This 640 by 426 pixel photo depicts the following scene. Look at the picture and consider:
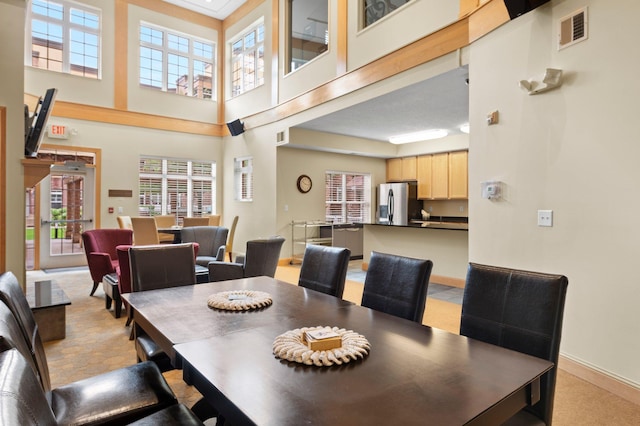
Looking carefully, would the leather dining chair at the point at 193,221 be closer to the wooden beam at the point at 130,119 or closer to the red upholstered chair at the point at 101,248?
the red upholstered chair at the point at 101,248

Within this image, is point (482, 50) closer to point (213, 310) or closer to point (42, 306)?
point (213, 310)

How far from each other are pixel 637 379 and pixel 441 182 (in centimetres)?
589

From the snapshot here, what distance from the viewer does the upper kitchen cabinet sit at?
8.58 metres

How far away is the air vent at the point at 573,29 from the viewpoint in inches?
104

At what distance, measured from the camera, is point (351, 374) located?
1173mm

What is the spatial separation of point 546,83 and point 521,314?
206 centimetres

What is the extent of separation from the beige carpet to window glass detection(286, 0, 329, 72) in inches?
169

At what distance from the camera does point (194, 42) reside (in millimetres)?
8867

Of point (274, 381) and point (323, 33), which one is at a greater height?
point (323, 33)

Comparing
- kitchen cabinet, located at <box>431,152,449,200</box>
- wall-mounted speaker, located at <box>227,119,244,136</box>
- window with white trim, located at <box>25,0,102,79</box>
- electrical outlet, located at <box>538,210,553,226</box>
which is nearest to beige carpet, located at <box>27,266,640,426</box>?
electrical outlet, located at <box>538,210,553,226</box>

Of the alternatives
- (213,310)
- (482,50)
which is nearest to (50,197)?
(213,310)

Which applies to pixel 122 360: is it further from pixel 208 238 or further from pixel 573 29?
pixel 573 29

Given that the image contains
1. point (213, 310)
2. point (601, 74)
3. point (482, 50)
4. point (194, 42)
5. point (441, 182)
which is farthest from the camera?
point (194, 42)

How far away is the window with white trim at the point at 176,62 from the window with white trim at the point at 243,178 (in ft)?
6.40
